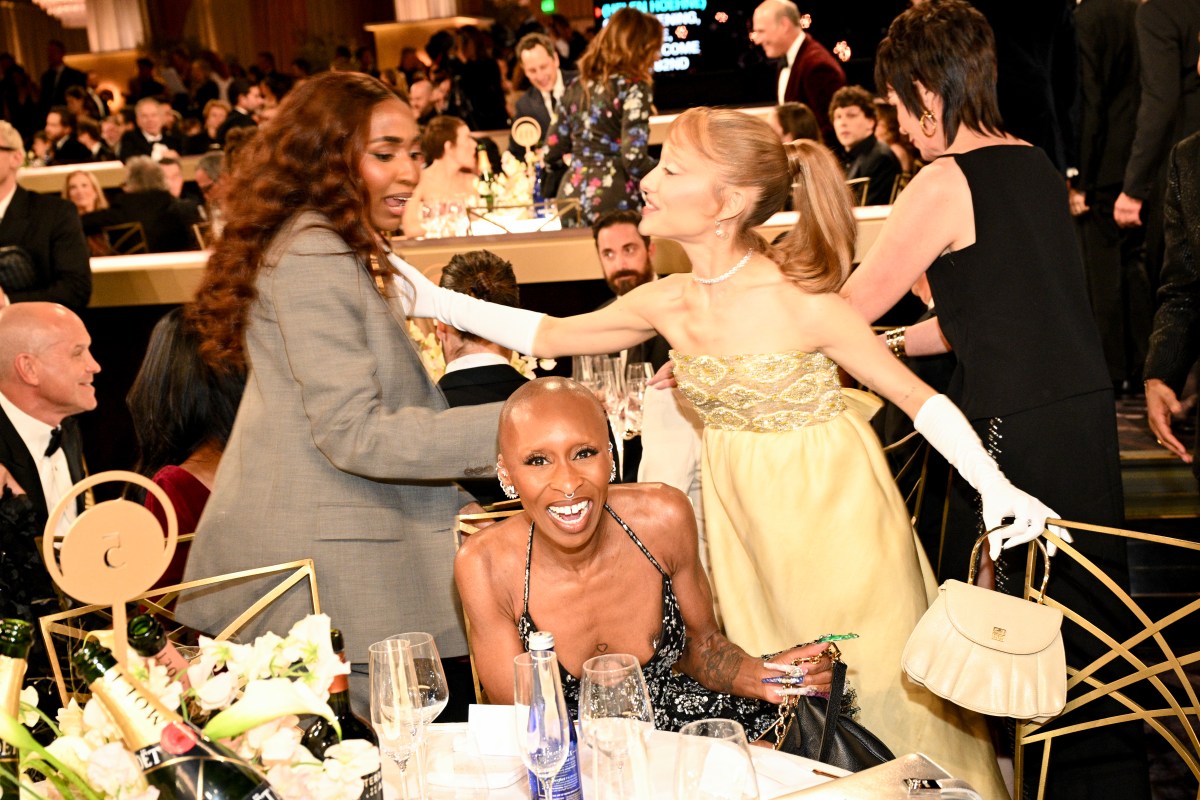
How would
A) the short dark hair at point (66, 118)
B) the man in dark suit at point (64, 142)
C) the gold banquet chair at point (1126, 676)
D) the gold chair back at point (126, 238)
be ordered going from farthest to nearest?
the short dark hair at point (66, 118) → the man in dark suit at point (64, 142) → the gold chair back at point (126, 238) → the gold banquet chair at point (1126, 676)

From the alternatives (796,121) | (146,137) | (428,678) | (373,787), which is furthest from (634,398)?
(146,137)

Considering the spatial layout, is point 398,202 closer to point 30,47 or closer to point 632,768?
point 632,768

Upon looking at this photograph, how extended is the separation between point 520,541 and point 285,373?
518mm

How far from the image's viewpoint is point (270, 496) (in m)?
2.21

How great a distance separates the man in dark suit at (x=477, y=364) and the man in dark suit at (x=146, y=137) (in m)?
8.33

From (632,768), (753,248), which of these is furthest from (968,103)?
(632,768)

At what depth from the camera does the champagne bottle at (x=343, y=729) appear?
1493 mm

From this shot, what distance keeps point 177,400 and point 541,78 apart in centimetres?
500

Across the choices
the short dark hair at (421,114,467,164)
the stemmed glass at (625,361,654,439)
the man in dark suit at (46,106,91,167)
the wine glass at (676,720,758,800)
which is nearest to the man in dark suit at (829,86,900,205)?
the short dark hair at (421,114,467,164)

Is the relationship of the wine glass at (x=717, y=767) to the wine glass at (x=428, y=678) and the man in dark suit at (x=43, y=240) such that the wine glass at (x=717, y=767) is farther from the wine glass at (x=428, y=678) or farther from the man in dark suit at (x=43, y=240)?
the man in dark suit at (x=43, y=240)

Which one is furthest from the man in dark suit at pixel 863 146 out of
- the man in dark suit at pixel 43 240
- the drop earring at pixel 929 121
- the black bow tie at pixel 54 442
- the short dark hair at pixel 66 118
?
the short dark hair at pixel 66 118

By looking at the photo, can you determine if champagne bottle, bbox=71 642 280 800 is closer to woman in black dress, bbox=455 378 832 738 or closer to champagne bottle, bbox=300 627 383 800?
champagne bottle, bbox=300 627 383 800

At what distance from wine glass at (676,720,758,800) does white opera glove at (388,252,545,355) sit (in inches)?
57.5

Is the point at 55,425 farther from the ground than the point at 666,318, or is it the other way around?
the point at 666,318
